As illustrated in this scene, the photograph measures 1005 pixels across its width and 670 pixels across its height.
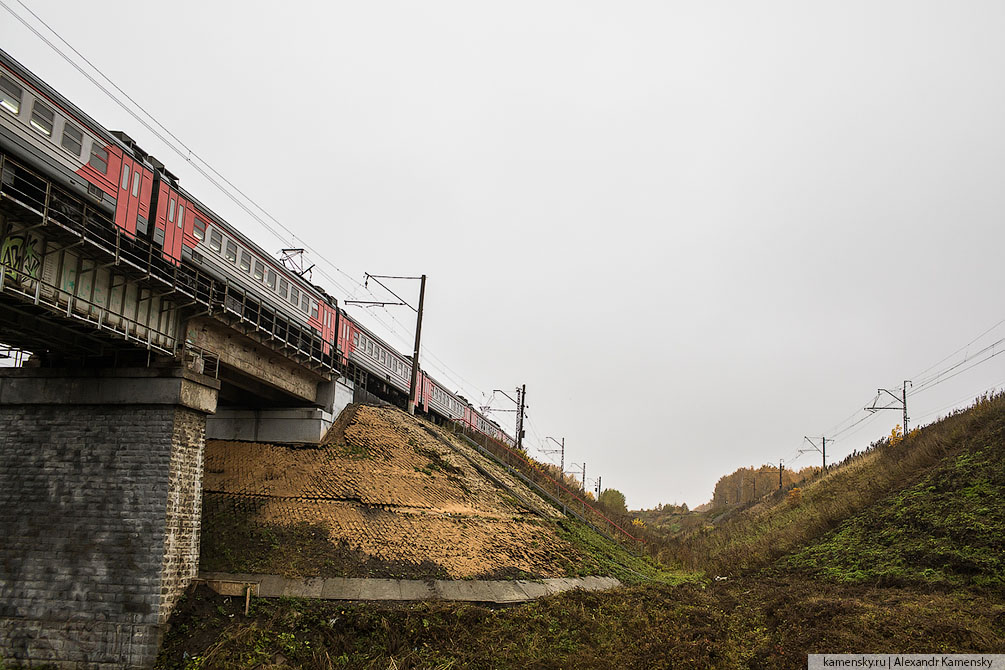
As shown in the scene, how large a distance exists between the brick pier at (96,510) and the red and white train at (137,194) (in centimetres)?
457

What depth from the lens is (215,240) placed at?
2422 cm

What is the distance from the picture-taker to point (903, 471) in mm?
30578

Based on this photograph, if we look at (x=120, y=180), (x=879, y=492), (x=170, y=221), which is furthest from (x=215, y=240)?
(x=879, y=492)

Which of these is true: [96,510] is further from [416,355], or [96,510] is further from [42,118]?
[416,355]

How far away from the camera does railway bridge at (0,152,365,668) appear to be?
15828 millimetres

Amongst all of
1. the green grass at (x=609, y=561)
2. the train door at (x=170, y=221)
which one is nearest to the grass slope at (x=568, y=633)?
the green grass at (x=609, y=561)

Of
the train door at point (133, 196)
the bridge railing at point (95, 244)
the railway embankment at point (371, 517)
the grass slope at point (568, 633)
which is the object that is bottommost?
the grass slope at point (568, 633)

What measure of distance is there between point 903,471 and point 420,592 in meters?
22.4

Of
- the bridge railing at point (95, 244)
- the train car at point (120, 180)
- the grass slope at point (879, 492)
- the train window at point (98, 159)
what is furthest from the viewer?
the grass slope at point (879, 492)

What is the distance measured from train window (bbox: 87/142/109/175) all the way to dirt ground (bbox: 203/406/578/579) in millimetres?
10657

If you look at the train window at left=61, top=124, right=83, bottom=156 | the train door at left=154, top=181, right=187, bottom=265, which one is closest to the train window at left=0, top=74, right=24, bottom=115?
the train window at left=61, top=124, right=83, bottom=156

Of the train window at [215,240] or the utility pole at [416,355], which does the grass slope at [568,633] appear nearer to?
the train window at [215,240]

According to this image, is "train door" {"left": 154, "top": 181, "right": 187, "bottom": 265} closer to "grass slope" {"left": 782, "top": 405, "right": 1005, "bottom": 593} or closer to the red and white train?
the red and white train

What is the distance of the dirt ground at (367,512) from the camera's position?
2098cm
